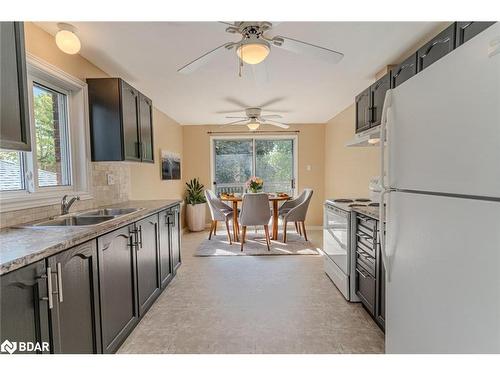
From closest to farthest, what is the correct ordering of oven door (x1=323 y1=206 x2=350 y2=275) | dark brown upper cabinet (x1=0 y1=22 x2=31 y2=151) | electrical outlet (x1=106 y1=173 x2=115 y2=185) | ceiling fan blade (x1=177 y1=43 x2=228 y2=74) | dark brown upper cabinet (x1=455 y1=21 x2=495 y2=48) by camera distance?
dark brown upper cabinet (x1=0 y1=22 x2=31 y2=151) < dark brown upper cabinet (x1=455 y1=21 x2=495 y2=48) < ceiling fan blade (x1=177 y1=43 x2=228 y2=74) < oven door (x1=323 y1=206 x2=350 y2=275) < electrical outlet (x1=106 y1=173 x2=115 y2=185)

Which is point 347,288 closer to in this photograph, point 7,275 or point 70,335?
point 70,335

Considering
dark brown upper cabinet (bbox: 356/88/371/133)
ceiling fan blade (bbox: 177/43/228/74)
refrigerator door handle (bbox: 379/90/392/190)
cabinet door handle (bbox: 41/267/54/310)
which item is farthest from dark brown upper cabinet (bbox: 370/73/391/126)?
cabinet door handle (bbox: 41/267/54/310)

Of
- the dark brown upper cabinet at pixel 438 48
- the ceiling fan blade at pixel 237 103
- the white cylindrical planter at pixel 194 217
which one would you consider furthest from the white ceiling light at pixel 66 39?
the white cylindrical planter at pixel 194 217

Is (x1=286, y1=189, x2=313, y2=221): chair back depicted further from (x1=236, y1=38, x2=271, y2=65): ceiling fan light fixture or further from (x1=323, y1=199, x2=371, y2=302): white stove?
(x1=236, y1=38, x2=271, y2=65): ceiling fan light fixture

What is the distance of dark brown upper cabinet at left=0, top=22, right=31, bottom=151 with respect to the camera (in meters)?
1.18

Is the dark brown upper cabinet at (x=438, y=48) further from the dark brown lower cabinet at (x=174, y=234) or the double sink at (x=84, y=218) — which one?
the dark brown lower cabinet at (x=174, y=234)

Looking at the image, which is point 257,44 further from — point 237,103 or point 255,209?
point 255,209

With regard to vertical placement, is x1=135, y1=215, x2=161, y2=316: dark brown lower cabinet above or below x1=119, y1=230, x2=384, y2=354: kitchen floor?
above

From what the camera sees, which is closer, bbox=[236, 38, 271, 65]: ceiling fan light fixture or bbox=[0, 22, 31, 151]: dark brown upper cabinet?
bbox=[0, 22, 31, 151]: dark brown upper cabinet

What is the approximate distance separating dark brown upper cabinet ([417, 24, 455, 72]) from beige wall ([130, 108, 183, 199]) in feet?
10.2

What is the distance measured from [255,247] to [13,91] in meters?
3.49

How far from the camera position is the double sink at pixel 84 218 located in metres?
1.78

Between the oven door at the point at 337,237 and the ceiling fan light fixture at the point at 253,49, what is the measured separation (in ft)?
5.03

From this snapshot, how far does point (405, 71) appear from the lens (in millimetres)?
2016
